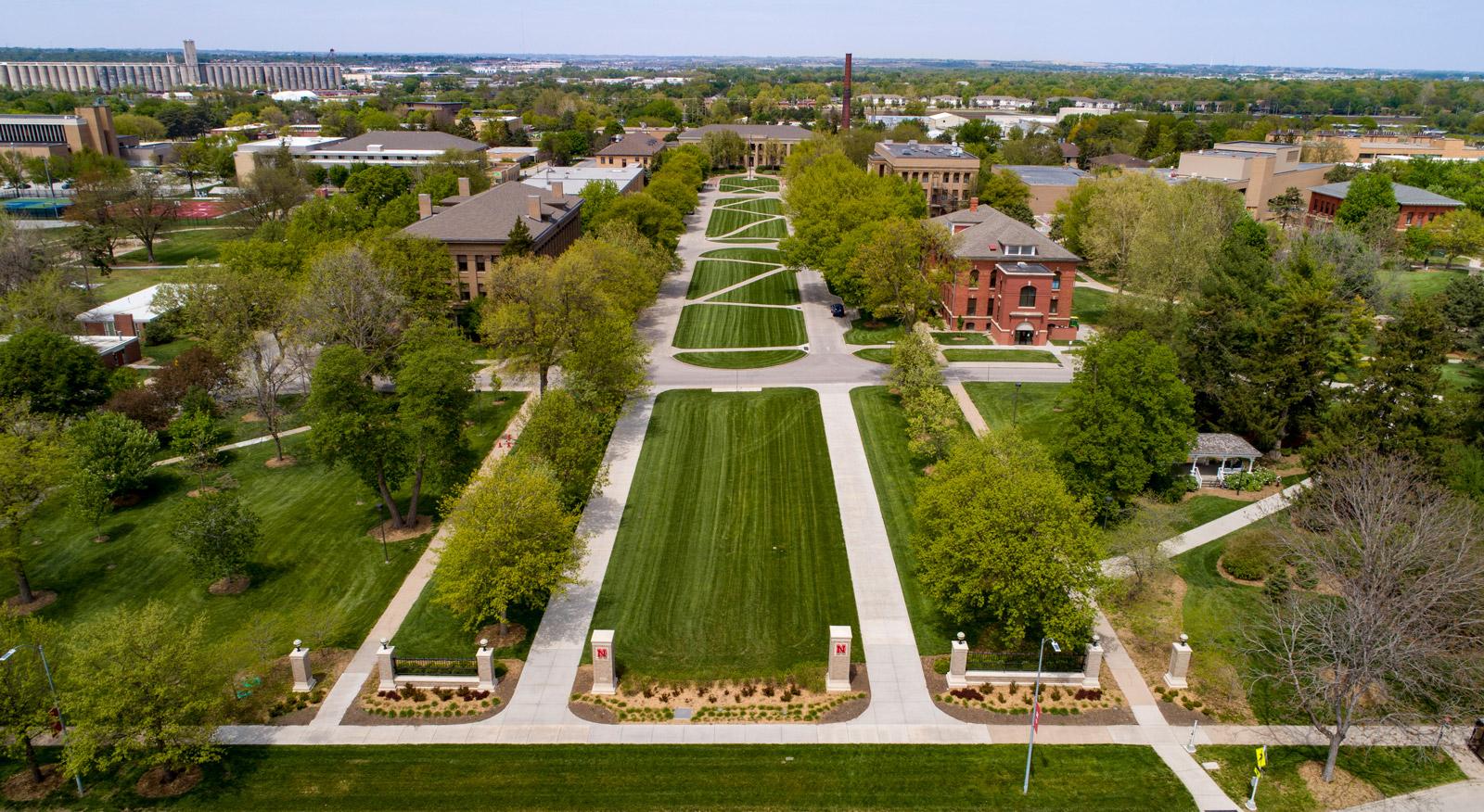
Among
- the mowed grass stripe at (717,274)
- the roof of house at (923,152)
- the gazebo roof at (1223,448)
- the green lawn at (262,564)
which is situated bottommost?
the green lawn at (262,564)

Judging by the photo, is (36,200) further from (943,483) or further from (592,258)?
(943,483)

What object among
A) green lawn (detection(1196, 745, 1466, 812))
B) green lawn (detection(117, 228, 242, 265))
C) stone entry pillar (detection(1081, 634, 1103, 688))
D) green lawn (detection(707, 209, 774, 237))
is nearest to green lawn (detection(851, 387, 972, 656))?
stone entry pillar (detection(1081, 634, 1103, 688))

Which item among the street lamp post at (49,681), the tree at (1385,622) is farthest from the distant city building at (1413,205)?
the street lamp post at (49,681)

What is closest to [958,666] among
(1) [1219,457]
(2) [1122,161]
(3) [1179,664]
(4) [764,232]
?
(3) [1179,664]

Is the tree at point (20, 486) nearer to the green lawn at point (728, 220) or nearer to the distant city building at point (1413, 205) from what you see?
the green lawn at point (728, 220)

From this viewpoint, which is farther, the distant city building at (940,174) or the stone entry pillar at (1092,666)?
the distant city building at (940,174)

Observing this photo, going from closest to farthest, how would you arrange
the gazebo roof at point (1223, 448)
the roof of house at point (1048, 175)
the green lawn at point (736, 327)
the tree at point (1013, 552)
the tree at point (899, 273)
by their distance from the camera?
the tree at point (1013, 552)
the gazebo roof at point (1223, 448)
the tree at point (899, 273)
the green lawn at point (736, 327)
the roof of house at point (1048, 175)

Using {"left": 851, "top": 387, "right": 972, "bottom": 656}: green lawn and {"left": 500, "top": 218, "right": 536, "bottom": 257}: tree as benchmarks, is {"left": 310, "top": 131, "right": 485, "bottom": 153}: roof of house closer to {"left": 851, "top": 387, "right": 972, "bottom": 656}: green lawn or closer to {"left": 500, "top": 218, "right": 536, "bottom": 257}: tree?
{"left": 500, "top": 218, "right": 536, "bottom": 257}: tree
